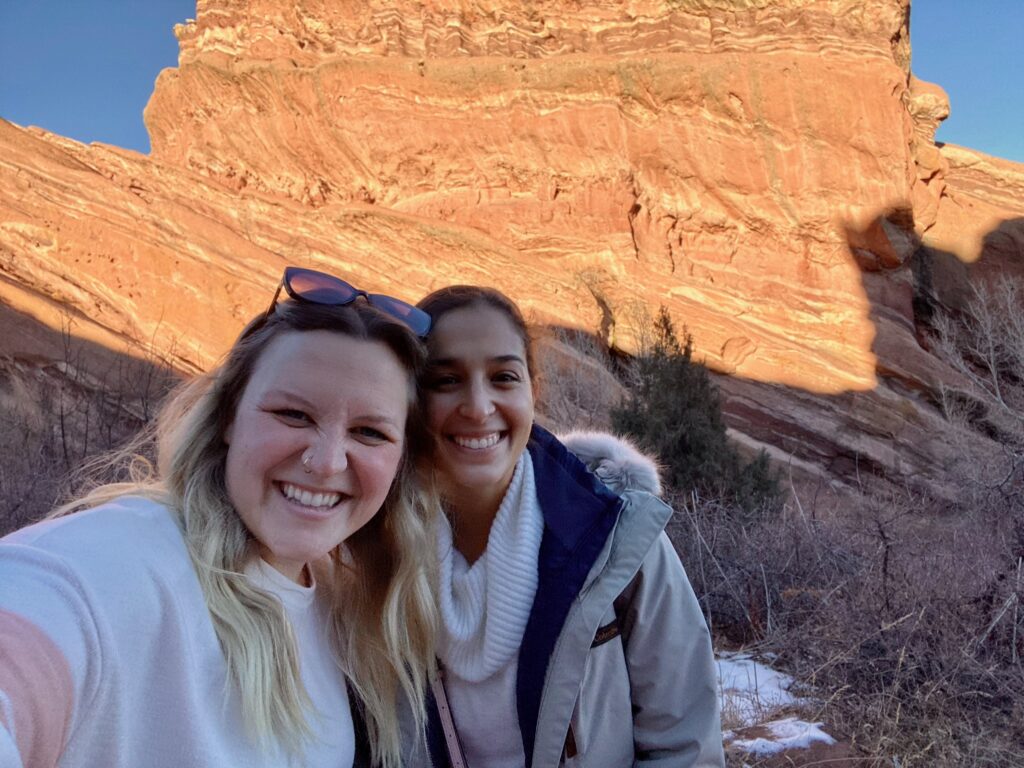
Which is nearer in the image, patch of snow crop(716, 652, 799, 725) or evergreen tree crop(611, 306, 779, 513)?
patch of snow crop(716, 652, 799, 725)

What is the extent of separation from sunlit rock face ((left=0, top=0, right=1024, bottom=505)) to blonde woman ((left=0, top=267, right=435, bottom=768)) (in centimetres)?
1557

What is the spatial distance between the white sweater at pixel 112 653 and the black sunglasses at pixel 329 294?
0.55 metres

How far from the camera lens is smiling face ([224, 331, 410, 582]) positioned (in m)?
1.44

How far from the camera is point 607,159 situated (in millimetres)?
21047

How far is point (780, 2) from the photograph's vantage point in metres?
21.5

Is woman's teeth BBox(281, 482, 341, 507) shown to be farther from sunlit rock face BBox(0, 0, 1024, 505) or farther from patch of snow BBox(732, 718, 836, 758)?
sunlit rock face BBox(0, 0, 1024, 505)

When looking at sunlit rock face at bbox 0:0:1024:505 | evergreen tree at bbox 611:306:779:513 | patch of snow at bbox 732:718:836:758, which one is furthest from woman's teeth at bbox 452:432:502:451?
sunlit rock face at bbox 0:0:1024:505

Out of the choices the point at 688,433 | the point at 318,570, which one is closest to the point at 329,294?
the point at 318,570

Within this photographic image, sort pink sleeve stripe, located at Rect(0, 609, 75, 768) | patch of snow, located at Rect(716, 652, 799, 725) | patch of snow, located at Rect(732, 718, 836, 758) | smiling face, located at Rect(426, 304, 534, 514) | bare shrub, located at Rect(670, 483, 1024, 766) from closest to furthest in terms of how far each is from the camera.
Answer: pink sleeve stripe, located at Rect(0, 609, 75, 768) → smiling face, located at Rect(426, 304, 534, 514) → patch of snow, located at Rect(732, 718, 836, 758) → bare shrub, located at Rect(670, 483, 1024, 766) → patch of snow, located at Rect(716, 652, 799, 725)

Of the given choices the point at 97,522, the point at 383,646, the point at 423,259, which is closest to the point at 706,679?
the point at 383,646

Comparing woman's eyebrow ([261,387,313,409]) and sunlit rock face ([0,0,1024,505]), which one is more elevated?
sunlit rock face ([0,0,1024,505])

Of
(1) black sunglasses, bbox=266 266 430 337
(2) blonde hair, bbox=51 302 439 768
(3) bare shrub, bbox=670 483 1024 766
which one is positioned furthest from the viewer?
(3) bare shrub, bbox=670 483 1024 766

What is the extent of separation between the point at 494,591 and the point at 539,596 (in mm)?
121

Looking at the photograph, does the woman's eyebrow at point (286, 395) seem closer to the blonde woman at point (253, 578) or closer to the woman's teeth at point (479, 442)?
the blonde woman at point (253, 578)
